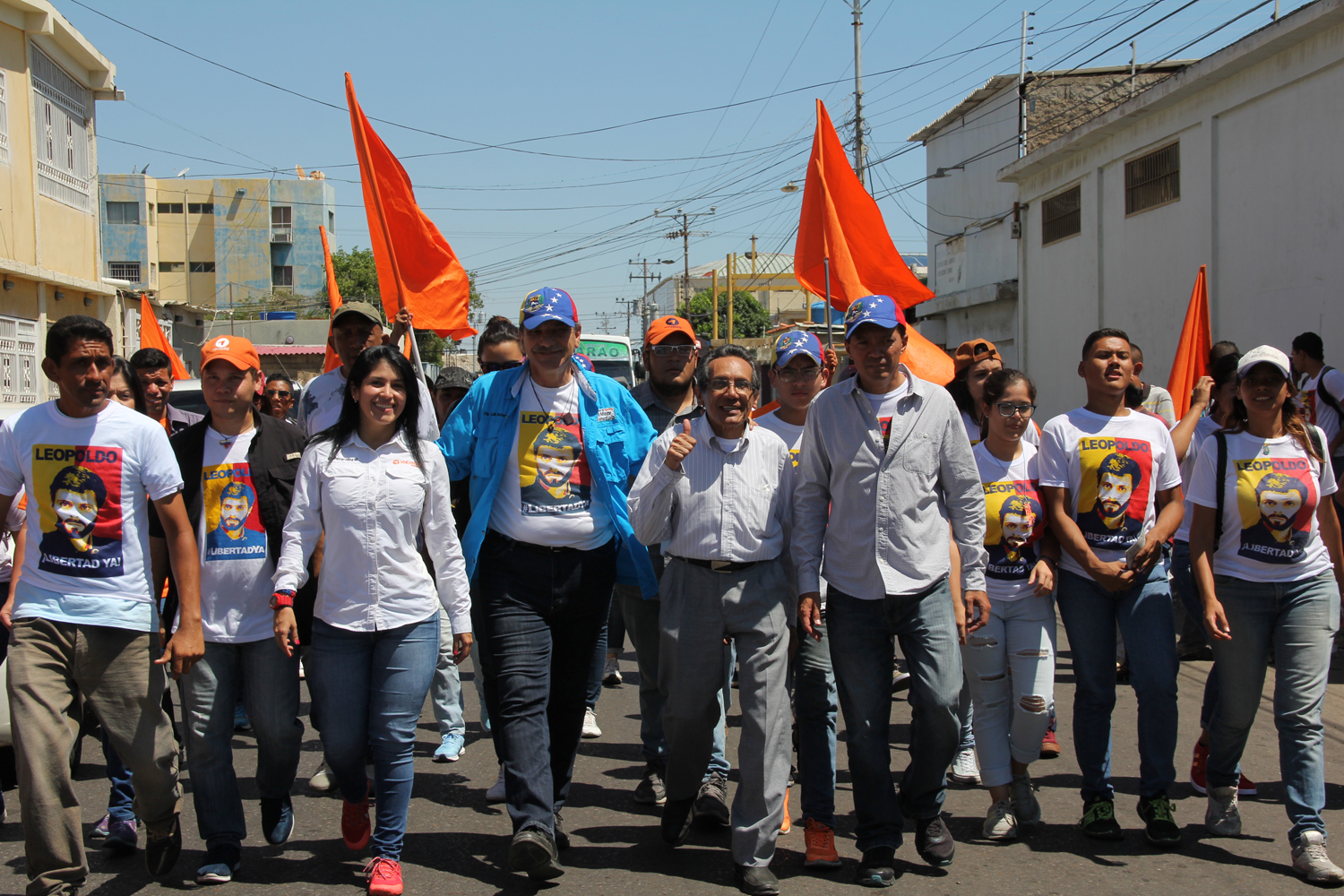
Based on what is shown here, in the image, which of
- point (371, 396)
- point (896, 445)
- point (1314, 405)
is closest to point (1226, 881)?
point (896, 445)

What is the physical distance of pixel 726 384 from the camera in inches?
173

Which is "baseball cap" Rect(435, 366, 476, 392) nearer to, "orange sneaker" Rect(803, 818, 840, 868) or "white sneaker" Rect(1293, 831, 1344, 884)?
"orange sneaker" Rect(803, 818, 840, 868)

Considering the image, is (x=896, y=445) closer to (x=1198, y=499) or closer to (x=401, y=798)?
(x=1198, y=499)

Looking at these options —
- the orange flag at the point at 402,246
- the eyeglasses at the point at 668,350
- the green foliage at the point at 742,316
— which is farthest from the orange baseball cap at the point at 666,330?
the green foliage at the point at 742,316

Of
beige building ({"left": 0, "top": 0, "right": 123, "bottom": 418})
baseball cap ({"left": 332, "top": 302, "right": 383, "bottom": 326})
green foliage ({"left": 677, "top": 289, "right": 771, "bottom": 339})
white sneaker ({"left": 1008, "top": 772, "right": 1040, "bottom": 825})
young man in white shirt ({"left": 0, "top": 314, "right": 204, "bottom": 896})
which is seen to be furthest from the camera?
green foliage ({"left": 677, "top": 289, "right": 771, "bottom": 339})

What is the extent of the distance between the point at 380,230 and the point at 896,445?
3457mm

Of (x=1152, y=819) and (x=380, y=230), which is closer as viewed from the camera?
(x=1152, y=819)

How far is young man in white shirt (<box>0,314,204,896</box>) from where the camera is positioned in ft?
12.5

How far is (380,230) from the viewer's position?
6.35 m

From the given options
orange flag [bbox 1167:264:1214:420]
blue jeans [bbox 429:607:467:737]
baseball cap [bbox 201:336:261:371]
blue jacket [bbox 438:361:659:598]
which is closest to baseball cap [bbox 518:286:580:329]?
blue jacket [bbox 438:361:659:598]

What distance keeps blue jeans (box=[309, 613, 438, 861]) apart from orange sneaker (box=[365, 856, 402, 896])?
3cm

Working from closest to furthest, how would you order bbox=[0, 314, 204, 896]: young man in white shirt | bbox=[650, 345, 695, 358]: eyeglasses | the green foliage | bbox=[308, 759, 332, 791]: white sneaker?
bbox=[0, 314, 204, 896]: young man in white shirt → bbox=[308, 759, 332, 791]: white sneaker → bbox=[650, 345, 695, 358]: eyeglasses → the green foliage

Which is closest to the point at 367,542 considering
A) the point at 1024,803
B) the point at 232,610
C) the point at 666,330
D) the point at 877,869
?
the point at 232,610

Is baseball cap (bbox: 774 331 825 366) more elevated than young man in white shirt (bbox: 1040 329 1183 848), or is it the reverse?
baseball cap (bbox: 774 331 825 366)
